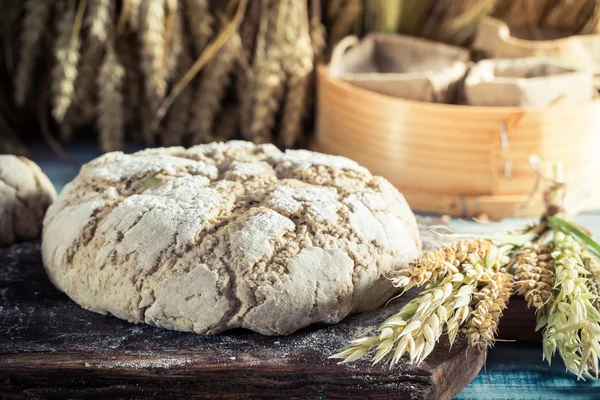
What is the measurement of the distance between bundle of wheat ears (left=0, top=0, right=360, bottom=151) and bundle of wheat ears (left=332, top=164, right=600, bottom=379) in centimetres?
144

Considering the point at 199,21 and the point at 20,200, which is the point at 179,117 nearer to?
the point at 199,21

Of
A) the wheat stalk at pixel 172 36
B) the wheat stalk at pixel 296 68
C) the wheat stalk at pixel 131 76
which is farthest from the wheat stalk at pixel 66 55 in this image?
the wheat stalk at pixel 296 68

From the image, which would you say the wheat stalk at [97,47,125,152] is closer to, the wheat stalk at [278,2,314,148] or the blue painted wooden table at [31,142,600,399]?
the wheat stalk at [278,2,314,148]

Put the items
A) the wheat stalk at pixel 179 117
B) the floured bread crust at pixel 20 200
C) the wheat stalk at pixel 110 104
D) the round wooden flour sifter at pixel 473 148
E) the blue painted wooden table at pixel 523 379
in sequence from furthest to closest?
the wheat stalk at pixel 179 117
the wheat stalk at pixel 110 104
the round wooden flour sifter at pixel 473 148
the floured bread crust at pixel 20 200
the blue painted wooden table at pixel 523 379

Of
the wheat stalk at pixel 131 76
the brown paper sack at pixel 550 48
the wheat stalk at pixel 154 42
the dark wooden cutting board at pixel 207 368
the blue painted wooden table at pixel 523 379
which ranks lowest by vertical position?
the blue painted wooden table at pixel 523 379

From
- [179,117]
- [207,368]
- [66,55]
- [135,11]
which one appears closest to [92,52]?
[66,55]

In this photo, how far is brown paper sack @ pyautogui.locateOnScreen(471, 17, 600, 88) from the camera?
9.58 ft

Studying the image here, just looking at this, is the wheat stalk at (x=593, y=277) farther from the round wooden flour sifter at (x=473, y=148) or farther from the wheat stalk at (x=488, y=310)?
the round wooden flour sifter at (x=473, y=148)

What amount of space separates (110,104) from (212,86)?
39cm

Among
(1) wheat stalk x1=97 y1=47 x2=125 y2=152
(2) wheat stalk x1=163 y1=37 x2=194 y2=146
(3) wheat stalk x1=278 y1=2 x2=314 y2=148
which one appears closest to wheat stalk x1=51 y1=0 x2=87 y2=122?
(1) wheat stalk x1=97 y1=47 x2=125 y2=152

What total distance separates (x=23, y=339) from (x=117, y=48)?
1937mm

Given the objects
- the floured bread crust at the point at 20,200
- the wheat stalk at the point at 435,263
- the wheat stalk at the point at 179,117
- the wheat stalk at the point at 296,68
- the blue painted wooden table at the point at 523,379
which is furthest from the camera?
the wheat stalk at the point at 179,117

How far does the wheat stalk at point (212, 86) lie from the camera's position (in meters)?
2.91

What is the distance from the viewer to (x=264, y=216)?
1.53 m
